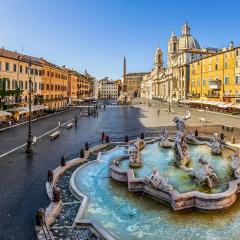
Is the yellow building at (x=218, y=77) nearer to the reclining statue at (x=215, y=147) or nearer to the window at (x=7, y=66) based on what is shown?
the window at (x=7, y=66)

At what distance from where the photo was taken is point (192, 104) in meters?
100

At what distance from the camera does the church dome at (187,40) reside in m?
145

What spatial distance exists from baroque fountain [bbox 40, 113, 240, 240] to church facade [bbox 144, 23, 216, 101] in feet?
216

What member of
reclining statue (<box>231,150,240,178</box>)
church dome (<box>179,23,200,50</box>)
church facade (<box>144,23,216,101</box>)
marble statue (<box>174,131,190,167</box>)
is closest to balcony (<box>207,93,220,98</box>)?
church facade (<box>144,23,216,101</box>)

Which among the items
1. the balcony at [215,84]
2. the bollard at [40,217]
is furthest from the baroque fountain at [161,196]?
the balcony at [215,84]

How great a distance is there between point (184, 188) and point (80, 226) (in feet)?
20.5

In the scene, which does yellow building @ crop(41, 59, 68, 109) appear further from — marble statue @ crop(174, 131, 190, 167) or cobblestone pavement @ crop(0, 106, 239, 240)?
marble statue @ crop(174, 131, 190, 167)

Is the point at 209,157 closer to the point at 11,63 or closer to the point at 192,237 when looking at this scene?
the point at 192,237

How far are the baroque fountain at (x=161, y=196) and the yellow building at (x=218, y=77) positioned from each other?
179ft

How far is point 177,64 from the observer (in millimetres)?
124438

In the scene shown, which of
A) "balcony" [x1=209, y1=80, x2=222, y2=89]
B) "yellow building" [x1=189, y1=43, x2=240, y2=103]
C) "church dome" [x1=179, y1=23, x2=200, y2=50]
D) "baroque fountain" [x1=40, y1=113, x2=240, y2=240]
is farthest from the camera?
"church dome" [x1=179, y1=23, x2=200, y2=50]

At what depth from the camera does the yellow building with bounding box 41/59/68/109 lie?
75125mm

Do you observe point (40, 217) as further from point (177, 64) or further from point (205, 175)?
point (177, 64)

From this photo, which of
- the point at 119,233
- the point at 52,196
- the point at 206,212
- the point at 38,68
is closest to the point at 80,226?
the point at 119,233
